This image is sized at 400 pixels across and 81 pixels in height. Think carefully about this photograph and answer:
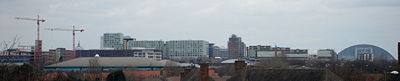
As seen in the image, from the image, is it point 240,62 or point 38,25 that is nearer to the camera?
point 240,62

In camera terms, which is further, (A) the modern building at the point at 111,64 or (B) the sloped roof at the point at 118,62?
(B) the sloped roof at the point at 118,62

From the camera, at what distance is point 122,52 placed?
18750 centimetres

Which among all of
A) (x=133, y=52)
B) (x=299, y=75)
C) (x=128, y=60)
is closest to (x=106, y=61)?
(x=128, y=60)

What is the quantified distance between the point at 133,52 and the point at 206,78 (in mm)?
155580

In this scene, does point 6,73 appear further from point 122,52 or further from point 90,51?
point 90,51

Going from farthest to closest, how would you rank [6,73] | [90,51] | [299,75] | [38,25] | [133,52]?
[90,51] < [133,52] < [38,25] < [299,75] < [6,73]

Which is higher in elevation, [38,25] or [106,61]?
[38,25]

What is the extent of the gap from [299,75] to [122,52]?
543 feet

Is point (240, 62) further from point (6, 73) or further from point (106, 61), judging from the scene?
point (106, 61)

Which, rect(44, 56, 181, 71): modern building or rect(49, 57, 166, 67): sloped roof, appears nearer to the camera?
rect(44, 56, 181, 71): modern building

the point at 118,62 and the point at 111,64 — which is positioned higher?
the point at 118,62

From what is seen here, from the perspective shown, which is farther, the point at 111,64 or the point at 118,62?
the point at 118,62

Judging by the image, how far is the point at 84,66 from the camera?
10550cm

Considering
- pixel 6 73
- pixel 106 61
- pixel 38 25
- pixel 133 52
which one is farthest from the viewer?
pixel 133 52
